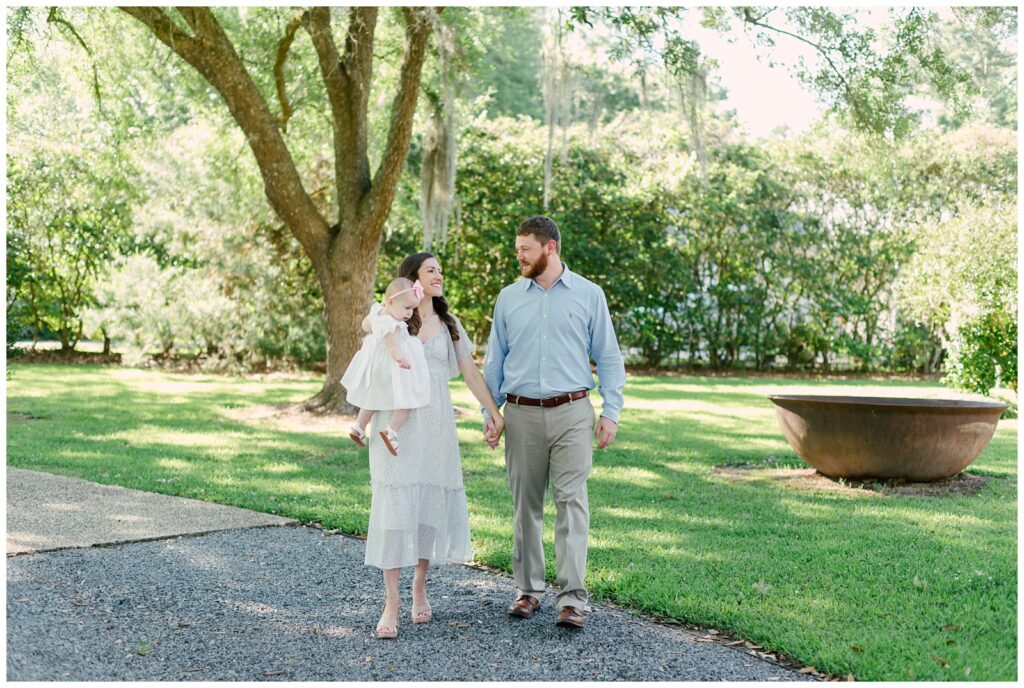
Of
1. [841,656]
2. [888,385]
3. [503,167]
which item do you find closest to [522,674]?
[841,656]

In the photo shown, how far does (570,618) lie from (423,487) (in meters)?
0.83

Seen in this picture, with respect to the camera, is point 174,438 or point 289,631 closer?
point 289,631

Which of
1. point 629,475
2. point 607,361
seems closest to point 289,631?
point 607,361

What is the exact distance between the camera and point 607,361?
450cm

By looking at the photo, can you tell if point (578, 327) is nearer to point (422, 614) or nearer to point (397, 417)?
point (397, 417)

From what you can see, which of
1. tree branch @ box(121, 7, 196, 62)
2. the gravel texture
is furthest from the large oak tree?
the gravel texture

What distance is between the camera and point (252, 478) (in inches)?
306

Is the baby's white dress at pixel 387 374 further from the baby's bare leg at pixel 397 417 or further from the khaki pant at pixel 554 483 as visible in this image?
the khaki pant at pixel 554 483

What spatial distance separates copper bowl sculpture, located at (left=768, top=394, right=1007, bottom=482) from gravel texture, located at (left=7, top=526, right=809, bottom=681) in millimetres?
3480

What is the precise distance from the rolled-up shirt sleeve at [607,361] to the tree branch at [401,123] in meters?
6.68

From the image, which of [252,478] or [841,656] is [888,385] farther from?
[841,656]

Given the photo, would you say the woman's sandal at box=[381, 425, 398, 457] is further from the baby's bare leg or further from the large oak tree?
the large oak tree

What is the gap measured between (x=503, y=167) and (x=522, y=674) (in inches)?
616

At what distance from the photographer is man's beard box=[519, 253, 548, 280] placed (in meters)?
4.40
